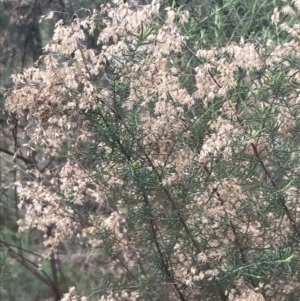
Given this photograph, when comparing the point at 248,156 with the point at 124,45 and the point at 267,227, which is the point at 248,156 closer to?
the point at 267,227

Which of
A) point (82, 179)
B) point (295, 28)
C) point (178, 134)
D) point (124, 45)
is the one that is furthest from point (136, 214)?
point (295, 28)

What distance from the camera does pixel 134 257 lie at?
3.33 metres

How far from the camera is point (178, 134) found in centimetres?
243

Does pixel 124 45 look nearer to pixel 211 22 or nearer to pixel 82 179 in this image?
pixel 82 179

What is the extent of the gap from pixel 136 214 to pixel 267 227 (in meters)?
0.68

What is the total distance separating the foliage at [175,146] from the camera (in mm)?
2148

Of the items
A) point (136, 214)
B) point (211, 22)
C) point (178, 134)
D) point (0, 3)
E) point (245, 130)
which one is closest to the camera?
point (245, 130)

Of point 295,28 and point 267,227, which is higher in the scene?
point 295,28

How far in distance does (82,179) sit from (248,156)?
862 millimetres

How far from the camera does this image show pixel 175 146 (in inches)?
97.6

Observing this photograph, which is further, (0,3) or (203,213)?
(0,3)

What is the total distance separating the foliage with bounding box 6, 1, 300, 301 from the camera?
2.15 m

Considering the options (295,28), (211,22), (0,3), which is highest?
(0,3)

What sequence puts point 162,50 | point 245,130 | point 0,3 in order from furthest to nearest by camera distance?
point 0,3
point 245,130
point 162,50
